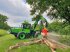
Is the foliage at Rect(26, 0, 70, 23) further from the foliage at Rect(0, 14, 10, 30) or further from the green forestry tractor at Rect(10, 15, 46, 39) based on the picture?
the foliage at Rect(0, 14, 10, 30)

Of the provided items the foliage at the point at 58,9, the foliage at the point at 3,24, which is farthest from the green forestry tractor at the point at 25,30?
the foliage at the point at 3,24

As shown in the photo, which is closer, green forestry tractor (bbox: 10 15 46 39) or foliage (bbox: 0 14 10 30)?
green forestry tractor (bbox: 10 15 46 39)

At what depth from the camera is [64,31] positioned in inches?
1323

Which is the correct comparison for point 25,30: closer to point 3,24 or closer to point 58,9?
point 58,9

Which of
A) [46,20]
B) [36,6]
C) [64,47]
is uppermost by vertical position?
[36,6]

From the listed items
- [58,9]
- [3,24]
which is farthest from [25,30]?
[3,24]

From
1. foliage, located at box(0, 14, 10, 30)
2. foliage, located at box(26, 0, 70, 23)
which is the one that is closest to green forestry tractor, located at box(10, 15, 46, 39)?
foliage, located at box(26, 0, 70, 23)

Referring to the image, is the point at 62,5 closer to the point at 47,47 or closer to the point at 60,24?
the point at 60,24

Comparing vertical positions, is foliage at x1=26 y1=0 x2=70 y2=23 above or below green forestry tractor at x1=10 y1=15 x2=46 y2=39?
above

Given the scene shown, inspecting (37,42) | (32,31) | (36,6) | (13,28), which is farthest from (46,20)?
(37,42)

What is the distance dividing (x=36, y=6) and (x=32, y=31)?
8570 mm

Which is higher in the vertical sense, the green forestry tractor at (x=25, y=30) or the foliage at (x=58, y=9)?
the foliage at (x=58, y=9)

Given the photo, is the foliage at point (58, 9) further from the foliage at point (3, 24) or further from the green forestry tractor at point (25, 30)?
the foliage at point (3, 24)

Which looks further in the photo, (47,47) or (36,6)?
(36,6)
